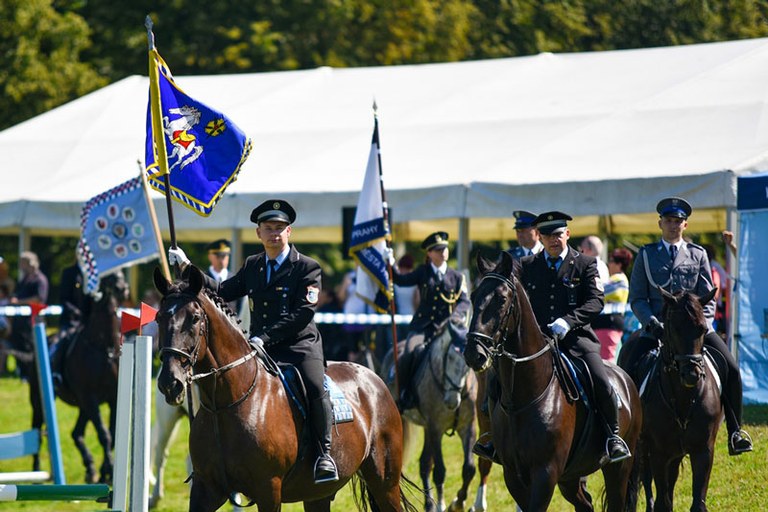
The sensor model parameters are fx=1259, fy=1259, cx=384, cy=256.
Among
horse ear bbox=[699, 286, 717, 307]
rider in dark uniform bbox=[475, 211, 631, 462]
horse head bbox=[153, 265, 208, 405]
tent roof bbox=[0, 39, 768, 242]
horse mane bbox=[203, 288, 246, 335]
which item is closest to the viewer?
horse head bbox=[153, 265, 208, 405]

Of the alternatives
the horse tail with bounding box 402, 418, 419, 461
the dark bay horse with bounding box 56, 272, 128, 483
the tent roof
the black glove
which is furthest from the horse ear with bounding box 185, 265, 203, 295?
the tent roof

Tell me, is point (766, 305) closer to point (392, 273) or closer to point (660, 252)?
point (660, 252)

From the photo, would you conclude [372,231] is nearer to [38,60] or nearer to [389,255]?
[389,255]

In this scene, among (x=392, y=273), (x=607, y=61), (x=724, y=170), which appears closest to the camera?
(x=392, y=273)

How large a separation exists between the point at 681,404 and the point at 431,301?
153 inches

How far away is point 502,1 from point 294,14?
605 centimetres

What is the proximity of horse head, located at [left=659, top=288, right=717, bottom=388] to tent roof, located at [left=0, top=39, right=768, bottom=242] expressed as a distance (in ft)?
19.7

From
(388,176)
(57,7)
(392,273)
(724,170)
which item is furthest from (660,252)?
(57,7)

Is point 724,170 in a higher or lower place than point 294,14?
lower

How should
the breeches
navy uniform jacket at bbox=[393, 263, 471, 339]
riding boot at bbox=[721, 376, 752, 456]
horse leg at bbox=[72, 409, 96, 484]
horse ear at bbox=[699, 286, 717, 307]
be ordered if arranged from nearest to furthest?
the breeches < horse ear at bbox=[699, 286, 717, 307] < riding boot at bbox=[721, 376, 752, 456] < navy uniform jacket at bbox=[393, 263, 471, 339] < horse leg at bbox=[72, 409, 96, 484]

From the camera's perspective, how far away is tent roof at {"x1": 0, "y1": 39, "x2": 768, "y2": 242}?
56.9ft

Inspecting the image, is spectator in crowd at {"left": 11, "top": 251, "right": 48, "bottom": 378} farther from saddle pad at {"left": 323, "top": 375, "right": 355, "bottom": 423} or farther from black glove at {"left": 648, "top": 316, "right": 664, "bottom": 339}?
black glove at {"left": 648, "top": 316, "right": 664, "bottom": 339}

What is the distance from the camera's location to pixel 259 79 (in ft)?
85.5

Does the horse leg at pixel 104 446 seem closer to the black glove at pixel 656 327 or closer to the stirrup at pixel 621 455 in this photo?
the black glove at pixel 656 327
